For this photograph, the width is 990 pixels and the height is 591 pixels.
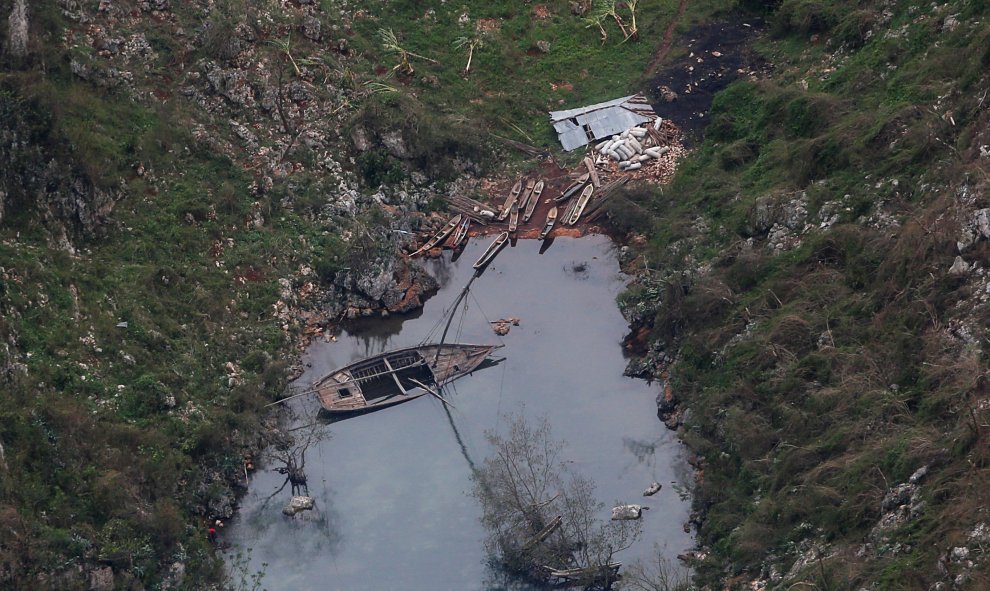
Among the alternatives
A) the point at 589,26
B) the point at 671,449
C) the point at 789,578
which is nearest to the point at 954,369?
the point at 789,578

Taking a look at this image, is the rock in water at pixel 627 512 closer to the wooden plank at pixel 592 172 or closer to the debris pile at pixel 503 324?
the debris pile at pixel 503 324

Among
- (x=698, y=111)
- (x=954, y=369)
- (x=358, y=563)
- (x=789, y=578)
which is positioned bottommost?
(x=789, y=578)

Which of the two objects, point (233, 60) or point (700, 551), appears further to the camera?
point (233, 60)

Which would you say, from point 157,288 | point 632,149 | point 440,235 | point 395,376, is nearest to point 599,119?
point 632,149

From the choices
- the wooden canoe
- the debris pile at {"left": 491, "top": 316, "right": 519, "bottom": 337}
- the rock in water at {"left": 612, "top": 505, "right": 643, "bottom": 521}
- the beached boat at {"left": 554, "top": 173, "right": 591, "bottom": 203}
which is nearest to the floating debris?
the rock in water at {"left": 612, "top": 505, "right": 643, "bottom": 521}

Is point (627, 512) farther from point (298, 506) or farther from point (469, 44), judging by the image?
point (469, 44)

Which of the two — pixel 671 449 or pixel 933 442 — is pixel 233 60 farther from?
pixel 933 442

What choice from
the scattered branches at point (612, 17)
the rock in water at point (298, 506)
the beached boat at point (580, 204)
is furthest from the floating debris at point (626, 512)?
the scattered branches at point (612, 17)
